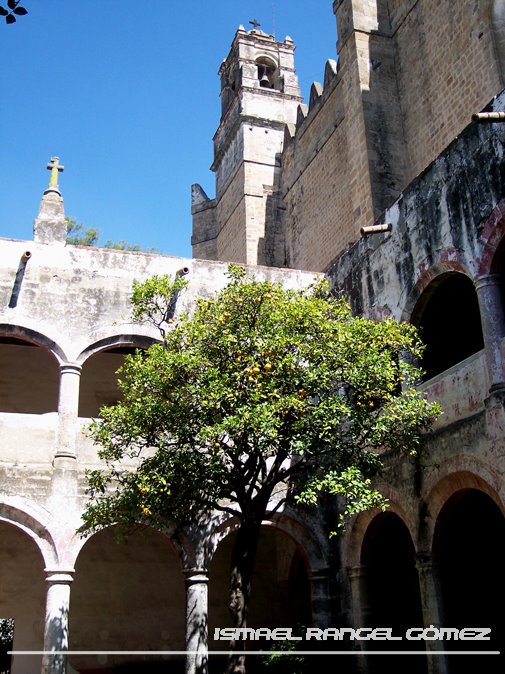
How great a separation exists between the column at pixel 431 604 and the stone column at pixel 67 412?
5.08 m

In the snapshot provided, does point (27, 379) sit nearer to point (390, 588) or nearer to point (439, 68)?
point (390, 588)

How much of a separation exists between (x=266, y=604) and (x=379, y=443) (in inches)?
300

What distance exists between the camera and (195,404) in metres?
8.51

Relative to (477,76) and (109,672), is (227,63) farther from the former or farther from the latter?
(109,672)

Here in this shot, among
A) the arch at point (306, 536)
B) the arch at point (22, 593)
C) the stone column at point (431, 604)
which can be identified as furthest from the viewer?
the arch at point (22, 593)

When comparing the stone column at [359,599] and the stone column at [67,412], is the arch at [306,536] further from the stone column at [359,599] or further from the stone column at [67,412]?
the stone column at [67,412]

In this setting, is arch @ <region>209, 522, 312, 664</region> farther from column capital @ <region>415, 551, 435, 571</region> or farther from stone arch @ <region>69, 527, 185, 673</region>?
column capital @ <region>415, 551, 435, 571</region>

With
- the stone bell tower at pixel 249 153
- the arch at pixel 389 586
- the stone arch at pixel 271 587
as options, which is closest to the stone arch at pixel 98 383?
the stone arch at pixel 271 587

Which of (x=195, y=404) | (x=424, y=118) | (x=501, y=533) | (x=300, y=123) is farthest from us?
(x=300, y=123)

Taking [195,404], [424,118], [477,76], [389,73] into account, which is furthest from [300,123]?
[195,404]

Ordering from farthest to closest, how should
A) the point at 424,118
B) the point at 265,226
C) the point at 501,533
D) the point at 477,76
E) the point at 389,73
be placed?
the point at 265,226 → the point at 389,73 → the point at 424,118 → the point at 477,76 → the point at 501,533

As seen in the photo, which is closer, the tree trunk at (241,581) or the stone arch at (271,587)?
the tree trunk at (241,581)

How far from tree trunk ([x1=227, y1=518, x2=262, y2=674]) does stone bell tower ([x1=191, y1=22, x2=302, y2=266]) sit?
1367cm

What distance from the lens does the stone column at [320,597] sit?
1137cm
